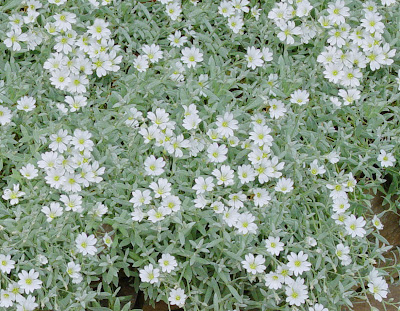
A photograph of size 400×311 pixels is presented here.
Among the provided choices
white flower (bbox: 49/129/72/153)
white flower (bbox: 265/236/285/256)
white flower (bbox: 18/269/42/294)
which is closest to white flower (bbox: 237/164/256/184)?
white flower (bbox: 265/236/285/256)

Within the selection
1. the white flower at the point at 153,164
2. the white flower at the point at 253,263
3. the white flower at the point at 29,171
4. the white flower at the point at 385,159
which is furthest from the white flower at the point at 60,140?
the white flower at the point at 385,159

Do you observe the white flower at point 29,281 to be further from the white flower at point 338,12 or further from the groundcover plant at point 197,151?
the white flower at point 338,12

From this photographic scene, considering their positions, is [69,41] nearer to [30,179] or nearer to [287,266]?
[30,179]

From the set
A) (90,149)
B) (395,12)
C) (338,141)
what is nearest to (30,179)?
(90,149)

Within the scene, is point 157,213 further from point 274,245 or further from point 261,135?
point 261,135

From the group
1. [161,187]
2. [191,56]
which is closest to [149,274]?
[161,187]

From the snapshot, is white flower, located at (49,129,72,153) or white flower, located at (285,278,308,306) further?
white flower, located at (49,129,72,153)

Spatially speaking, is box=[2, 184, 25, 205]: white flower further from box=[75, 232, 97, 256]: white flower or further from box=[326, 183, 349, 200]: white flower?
box=[326, 183, 349, 200]: white flower
